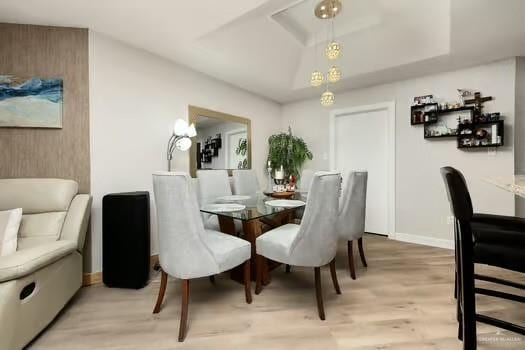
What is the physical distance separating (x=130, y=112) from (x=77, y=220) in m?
1.21

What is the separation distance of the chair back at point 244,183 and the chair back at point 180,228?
65.9 inches

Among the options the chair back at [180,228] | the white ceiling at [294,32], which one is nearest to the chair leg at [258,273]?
the chair back at [180,228]

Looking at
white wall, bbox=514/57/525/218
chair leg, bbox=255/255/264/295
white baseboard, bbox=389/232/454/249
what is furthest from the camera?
Answer: white baseboard, bbox=389/232/454/249

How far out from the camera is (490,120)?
2715 millimetres

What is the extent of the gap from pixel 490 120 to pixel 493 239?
87.0 inches

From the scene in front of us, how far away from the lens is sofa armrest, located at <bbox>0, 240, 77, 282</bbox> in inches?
45.5

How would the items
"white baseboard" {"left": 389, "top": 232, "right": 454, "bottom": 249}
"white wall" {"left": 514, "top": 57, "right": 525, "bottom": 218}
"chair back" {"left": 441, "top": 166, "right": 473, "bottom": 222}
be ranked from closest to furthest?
"chair back" {"left": 441, "top": 166, "right": 473, "bottom": 222} < "white wall" {"left": 514, "top": 57, "right": 525, "bottom": 218} < "white baseboard" {"left": 389, "top": 232, "right": 454, "bottom": 249}

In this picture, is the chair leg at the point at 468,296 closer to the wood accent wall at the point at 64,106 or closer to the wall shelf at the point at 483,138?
the wall shelf at the point at 483,138

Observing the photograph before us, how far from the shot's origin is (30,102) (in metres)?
2.06

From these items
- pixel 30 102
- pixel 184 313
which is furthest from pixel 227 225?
pixel 30 102

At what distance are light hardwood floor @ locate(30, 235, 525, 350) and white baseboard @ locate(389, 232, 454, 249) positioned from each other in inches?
32.3

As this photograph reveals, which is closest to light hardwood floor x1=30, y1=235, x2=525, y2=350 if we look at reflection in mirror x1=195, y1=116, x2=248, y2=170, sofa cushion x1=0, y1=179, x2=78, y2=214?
sofa cushion x1=0, y1=179, x2=78, y2=214

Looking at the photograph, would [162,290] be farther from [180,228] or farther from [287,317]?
[287,317]

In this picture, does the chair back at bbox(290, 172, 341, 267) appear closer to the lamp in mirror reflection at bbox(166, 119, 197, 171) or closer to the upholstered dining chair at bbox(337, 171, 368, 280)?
the upholstered dining chair at bbox(337, 171, 368, 280)
